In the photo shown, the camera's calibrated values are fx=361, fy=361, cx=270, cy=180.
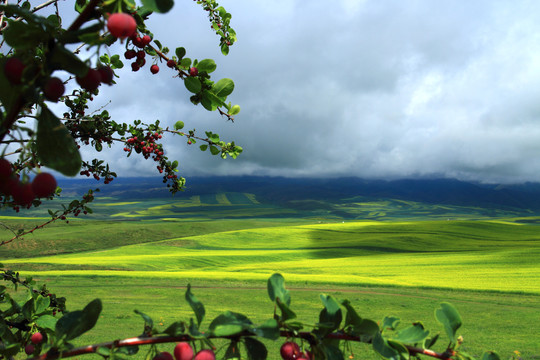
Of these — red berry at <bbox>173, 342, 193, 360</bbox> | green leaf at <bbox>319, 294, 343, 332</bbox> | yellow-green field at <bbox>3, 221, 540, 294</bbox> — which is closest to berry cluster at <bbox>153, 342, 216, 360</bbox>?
red berry at <bbox>173, 342, 193, 360</bbox>

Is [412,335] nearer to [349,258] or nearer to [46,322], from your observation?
[46,322]

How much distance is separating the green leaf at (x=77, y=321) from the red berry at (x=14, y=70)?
402 mm

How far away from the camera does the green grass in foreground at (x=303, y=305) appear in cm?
980

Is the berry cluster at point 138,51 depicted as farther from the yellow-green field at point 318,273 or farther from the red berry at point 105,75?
the yellow-green field at point 318,273

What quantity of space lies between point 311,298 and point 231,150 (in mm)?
13637

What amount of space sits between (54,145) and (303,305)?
13891 mm

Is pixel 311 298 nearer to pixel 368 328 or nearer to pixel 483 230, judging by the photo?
pixel 368 328

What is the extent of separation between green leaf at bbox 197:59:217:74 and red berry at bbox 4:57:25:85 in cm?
71

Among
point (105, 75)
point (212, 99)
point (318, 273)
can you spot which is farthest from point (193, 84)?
point (318, 273)

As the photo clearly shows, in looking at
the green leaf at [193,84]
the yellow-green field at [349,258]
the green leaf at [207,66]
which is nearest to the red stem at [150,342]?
the green leaf at [193,84]

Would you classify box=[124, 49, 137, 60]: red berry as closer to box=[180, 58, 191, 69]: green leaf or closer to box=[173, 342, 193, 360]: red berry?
box=[180, 58, 191, 69]: green leaf

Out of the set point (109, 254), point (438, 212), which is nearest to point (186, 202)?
point (438, 212)

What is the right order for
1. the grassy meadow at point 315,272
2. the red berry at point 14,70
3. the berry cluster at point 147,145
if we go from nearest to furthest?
the red berry at point 14,70, the berry cluster at point 147,145, the grassy meadow at point 315,272

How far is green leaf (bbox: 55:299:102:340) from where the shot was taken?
672 millimetres
